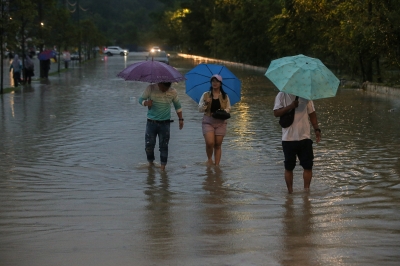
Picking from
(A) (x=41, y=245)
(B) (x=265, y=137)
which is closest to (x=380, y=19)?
(B) (x=265, y=137)

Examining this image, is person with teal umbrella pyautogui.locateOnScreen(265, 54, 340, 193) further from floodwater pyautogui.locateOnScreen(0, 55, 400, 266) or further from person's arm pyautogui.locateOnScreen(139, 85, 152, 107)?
person's arm pyautogui.locateOnScreen(139, 85, 152, 107)

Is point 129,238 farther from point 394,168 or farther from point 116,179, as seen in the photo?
point 394,168

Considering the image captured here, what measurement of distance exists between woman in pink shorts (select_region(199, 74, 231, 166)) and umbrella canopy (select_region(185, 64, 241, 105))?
12.5 inches

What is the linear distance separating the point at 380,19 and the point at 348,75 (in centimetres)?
1040

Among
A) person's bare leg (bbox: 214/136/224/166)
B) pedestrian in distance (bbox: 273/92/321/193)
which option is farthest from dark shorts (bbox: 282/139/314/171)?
person's bare leg (bbox: 214/136/224/166)

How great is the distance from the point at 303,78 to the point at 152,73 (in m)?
3.07

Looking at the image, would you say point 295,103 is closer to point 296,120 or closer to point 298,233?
point 296,120

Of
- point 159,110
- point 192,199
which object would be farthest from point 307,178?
point 159,110

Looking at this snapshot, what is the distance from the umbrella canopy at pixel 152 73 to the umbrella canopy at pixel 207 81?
0.58 m

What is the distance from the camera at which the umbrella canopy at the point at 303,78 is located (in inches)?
349

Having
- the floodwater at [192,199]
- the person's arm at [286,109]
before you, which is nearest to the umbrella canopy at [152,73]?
the floodwater at [192,199]

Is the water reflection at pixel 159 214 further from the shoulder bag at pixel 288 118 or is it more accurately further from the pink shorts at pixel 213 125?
the shoulder bag at pixel 288 118

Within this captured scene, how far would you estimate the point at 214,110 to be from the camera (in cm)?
1154

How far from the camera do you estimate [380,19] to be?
2780 centimetres
